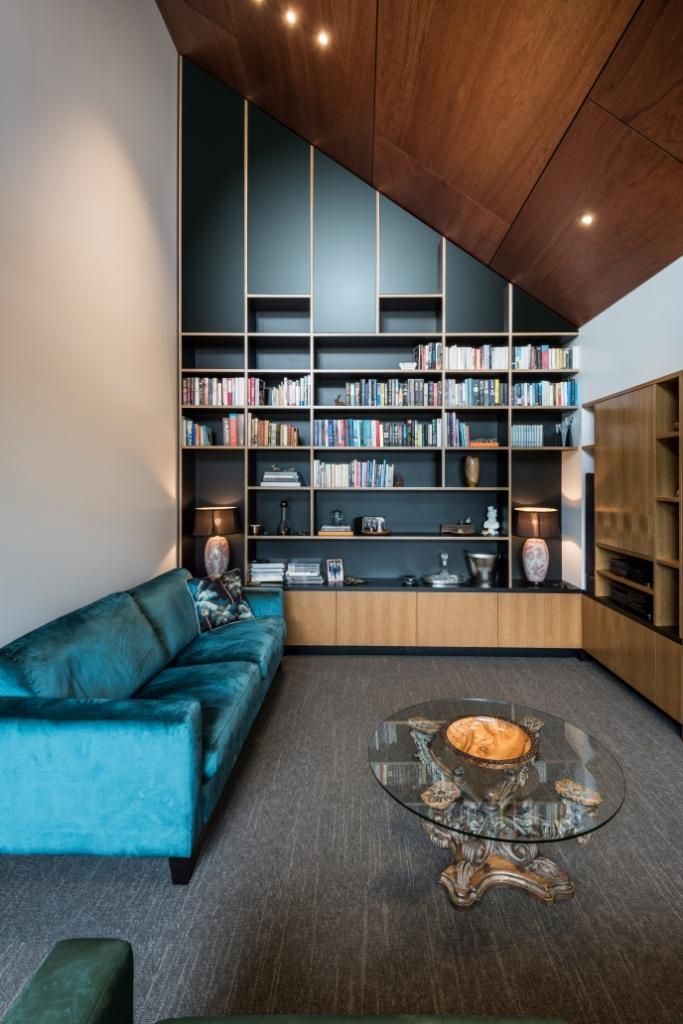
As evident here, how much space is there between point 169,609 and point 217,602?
48cm

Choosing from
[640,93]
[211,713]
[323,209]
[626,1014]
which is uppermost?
[323,209]

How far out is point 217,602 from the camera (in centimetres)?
337

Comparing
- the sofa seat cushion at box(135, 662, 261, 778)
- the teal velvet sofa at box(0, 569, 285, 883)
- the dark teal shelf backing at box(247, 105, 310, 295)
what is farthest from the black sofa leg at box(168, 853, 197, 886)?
the dark teal shelf backing at box(247, 105, 310, 295)

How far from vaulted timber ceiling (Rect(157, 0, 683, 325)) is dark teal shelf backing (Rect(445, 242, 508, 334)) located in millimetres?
137

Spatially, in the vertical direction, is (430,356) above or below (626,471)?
above

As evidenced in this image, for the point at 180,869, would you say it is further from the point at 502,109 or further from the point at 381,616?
the point at 502,109

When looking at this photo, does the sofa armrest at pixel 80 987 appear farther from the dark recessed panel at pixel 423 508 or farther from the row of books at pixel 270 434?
the dark recessed panel at pixel 423 508

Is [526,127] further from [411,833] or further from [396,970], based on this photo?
[396,970]

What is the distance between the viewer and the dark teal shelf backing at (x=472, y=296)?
13.5 feet

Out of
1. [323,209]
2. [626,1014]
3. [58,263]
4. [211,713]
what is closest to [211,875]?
[211,713]

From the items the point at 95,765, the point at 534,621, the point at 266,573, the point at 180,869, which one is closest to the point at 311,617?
the point at 266,573

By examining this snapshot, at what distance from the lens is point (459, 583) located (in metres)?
4.20

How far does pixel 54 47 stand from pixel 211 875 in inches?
143

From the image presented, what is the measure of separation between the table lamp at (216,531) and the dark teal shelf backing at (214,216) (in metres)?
1.54
